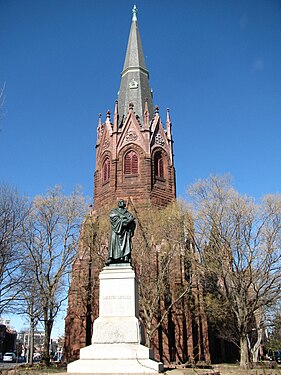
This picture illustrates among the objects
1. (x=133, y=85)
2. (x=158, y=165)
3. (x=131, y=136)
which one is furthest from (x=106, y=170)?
(x=133, y=85)

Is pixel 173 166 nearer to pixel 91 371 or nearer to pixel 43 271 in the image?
pixel 43 271

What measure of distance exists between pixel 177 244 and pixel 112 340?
1432 cm

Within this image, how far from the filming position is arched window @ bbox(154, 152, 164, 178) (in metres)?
34.8

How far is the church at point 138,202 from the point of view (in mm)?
25562

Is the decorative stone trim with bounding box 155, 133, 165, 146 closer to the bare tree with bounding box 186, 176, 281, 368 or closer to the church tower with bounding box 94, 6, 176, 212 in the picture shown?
the church tower with bounding box 94, 6, 176, 212

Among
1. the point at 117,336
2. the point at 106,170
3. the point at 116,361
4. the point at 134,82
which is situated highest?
the point at 134,82

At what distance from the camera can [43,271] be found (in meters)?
24.3

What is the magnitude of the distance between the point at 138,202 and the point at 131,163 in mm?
4524

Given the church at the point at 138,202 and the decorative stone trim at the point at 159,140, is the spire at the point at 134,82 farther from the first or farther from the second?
the decorative stone trim at the point at 159,140

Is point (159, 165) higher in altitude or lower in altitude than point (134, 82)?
lower

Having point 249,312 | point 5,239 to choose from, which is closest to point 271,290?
point 249,312

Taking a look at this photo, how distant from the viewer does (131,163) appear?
34406 mm

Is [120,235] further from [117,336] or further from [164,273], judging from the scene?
[164,273]

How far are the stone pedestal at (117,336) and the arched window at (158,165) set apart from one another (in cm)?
2442
